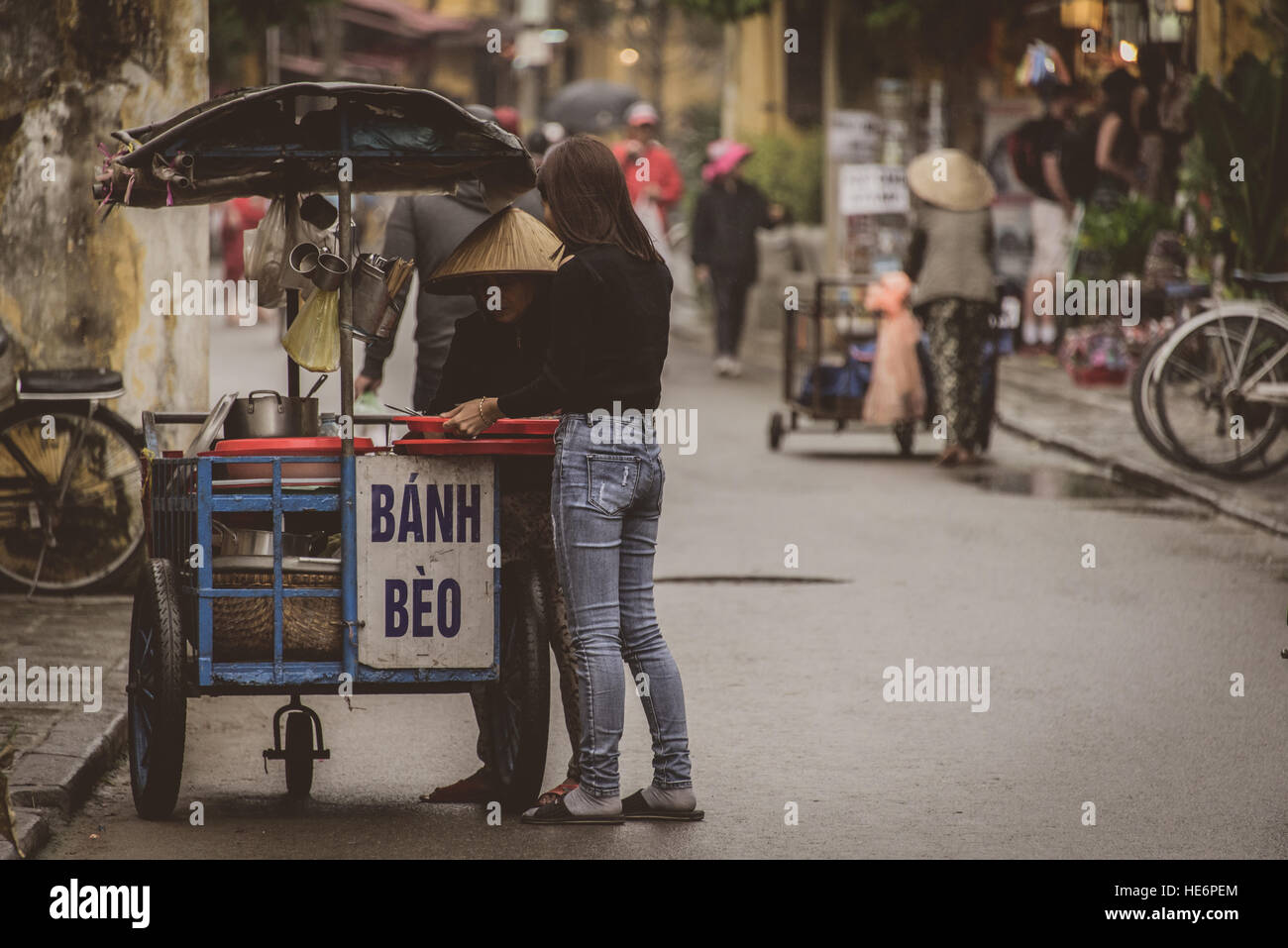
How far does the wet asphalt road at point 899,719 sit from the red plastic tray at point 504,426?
1098 mm

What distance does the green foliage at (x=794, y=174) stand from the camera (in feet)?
82.9

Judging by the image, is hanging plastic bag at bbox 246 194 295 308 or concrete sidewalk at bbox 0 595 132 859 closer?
concrete sidewalk at bbox 0 595 132 859

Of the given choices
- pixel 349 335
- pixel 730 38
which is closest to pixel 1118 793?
pixel 349 335

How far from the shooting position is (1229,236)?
573 inches

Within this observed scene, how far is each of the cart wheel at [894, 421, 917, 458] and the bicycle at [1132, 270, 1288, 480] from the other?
1965 millimetres

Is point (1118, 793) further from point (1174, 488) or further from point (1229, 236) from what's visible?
point (1229, 236)

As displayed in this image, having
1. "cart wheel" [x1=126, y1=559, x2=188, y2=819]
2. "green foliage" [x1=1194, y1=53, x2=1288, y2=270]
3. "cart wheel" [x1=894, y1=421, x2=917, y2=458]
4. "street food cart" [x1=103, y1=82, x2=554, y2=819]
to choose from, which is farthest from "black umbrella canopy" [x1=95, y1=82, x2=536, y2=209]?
"green foliage" [x1=1194, y1=53, x2=1288, y2=270]

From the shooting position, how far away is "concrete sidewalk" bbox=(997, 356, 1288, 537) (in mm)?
11945

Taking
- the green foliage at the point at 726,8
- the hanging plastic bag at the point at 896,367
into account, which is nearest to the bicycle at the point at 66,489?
the hanging plastic bag at the point at 896,367

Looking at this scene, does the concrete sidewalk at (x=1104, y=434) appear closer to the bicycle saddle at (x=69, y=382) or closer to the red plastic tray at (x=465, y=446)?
the bicycle saddle at (x=69, y=382)

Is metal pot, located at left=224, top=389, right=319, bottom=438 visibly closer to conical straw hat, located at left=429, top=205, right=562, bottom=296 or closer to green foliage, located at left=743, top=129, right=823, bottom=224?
conical straw hat, located at left=429, top=205, right=562, bottom=296

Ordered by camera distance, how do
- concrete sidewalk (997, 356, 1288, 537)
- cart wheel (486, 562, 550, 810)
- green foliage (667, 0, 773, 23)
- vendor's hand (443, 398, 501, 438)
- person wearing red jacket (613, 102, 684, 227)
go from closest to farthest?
vendor's hand (443, 398, 501, 438) → cart wheel (486, 562, 550, 810) → concrete sidewalk (997, 356, 1288, 537) → person wearing red jacket (613, 102, 684, 227) → green foliage (667, 0, 773, 23)

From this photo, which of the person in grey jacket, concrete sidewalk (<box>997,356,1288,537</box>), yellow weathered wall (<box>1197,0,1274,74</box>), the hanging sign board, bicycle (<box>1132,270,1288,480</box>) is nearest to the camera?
the person in grey jacket
